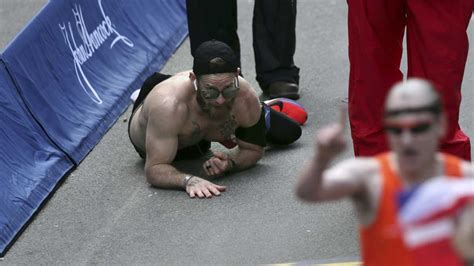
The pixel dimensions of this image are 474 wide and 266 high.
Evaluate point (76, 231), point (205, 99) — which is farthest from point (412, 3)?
point (76, 231)

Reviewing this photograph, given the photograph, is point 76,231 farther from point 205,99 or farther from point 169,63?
point 169,63

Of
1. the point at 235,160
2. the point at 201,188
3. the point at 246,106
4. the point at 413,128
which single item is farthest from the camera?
the point at 235,160

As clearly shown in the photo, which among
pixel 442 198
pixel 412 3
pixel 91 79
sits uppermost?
pixel 442 198

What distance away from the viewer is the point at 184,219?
7.40m

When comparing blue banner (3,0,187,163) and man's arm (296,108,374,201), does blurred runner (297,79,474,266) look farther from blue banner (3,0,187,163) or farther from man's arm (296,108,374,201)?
blue banner (3,0,187,163)

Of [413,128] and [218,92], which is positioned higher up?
[413,128]

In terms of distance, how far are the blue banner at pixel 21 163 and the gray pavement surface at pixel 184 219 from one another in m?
0.09

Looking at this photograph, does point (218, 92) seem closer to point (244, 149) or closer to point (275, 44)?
point (244, 149)

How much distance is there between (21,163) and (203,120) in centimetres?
118

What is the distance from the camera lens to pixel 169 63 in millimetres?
10398

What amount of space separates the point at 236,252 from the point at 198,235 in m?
0.37

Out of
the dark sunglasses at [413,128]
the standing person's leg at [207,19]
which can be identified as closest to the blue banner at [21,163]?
the standing person's leg at [207,19]
